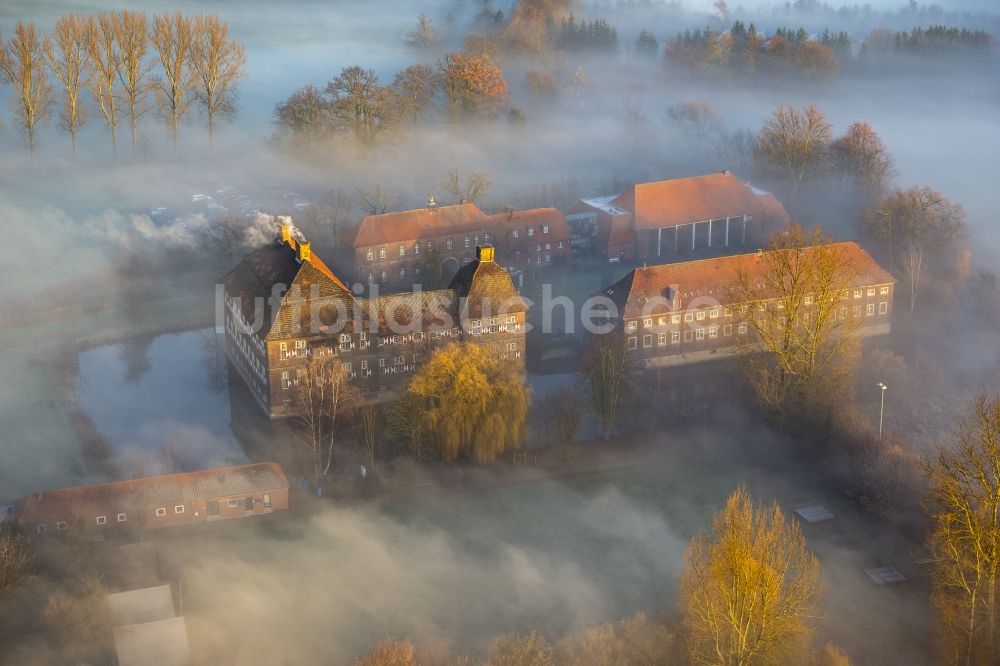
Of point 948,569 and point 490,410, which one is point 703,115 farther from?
point 948,569

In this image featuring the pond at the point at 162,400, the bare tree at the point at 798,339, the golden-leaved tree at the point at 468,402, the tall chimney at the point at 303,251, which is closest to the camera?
the golden-leaved tree at the point at 468,402

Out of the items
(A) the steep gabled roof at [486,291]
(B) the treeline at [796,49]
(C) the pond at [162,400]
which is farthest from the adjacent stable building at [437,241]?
(B) the treeline at [796,49]

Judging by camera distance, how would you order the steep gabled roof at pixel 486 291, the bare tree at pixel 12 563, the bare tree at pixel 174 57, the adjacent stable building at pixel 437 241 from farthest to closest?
the bare tree at pixel 174 57 → the adjacent stable building at pixel 437 241 → the steep gabled roof at pixel 486 291 → the bare tree at pixel 12 563

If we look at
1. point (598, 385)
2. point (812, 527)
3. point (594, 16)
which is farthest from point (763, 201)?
point (594, 16)

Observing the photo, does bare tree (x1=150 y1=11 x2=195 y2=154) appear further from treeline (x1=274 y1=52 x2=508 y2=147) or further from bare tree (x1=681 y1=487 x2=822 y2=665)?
bare tree (x1=681 y1=487 x2=822 y2=665)

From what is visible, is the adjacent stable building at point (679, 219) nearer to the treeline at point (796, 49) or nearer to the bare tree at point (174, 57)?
the bare tree at point (174, 57)

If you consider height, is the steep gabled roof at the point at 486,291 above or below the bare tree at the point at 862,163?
below

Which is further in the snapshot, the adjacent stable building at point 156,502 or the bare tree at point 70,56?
the bare tree at point 70,56
